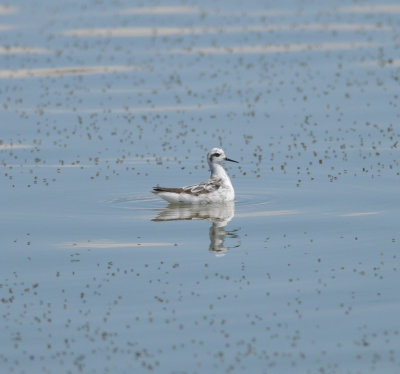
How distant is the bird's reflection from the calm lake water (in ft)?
0.25

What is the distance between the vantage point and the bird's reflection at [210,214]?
24.4 meters

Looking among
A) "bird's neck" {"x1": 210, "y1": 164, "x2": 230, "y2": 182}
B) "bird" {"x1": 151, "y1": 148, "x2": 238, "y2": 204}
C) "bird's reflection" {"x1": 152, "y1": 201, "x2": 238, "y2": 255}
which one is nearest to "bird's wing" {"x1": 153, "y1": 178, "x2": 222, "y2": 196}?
"bird" {"x1": 151, "y1": 148, "x2": 238, "y2": 204}

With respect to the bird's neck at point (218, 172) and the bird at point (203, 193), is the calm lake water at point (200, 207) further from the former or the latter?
the bird's neck at point (218, 172)

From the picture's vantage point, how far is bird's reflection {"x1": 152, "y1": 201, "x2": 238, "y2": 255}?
2444 centimetres

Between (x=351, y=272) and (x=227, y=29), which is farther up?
(x=227, y=29)

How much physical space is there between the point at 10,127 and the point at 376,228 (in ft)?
58.9

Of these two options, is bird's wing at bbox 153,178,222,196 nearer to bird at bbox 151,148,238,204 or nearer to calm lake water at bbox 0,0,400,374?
bird at bbox 151,148,238,204

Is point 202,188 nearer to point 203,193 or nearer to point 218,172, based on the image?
point 203,193

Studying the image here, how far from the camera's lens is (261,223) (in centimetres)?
2503

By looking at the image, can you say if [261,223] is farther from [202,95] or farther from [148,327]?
[202,95]

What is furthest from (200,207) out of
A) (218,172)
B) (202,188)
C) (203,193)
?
(218,172)

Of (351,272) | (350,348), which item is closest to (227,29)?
(351,272)

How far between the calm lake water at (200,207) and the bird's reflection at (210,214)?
0.08 meters

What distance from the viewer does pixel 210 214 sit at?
26781 mm
